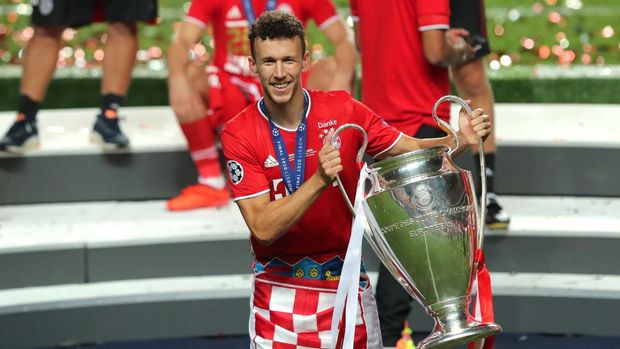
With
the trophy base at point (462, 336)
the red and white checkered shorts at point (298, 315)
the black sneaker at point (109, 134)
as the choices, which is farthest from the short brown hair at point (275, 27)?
the black sneaker at point (109, 134)

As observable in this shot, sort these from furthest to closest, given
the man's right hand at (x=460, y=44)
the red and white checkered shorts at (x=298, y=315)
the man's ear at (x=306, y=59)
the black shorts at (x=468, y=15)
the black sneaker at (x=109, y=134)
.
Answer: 1. the black sneaker at (x=109, y=134)
2. the black shorts at (x=468, y=15)
3. the man's right hand at (x=460, y=44)
4. the red and white checkered shorts at (x=298, y=315)
5. the man's ear at (x=306, y=59)

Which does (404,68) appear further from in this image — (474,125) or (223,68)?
(223,68)

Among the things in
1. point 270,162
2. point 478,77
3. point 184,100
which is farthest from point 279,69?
point 184,100

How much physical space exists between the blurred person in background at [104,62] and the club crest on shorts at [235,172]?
2403mm

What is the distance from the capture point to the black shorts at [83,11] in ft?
18.7

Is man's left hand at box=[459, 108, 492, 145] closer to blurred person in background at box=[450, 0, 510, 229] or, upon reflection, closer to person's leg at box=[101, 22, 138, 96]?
blurred person in background at box=[450, 0, 510, 229]

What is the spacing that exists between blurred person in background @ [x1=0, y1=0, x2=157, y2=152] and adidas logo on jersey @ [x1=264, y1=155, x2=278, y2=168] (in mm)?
2422

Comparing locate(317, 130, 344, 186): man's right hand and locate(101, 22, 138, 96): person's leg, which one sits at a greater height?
locate(317, 130, 344, 186): man's right hand

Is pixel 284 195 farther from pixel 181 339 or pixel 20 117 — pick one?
pixel 20 117

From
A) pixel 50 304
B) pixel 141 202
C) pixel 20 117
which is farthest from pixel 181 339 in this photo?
pixel 20 117

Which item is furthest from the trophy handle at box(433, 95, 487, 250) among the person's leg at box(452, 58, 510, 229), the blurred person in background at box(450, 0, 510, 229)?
the person's leg at box(452, 58, 510, 229)

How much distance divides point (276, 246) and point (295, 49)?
57cm

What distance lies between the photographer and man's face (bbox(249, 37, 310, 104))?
3.24m

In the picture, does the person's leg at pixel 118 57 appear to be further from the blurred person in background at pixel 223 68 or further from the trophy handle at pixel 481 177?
the trophy handle at pixel 481 177
